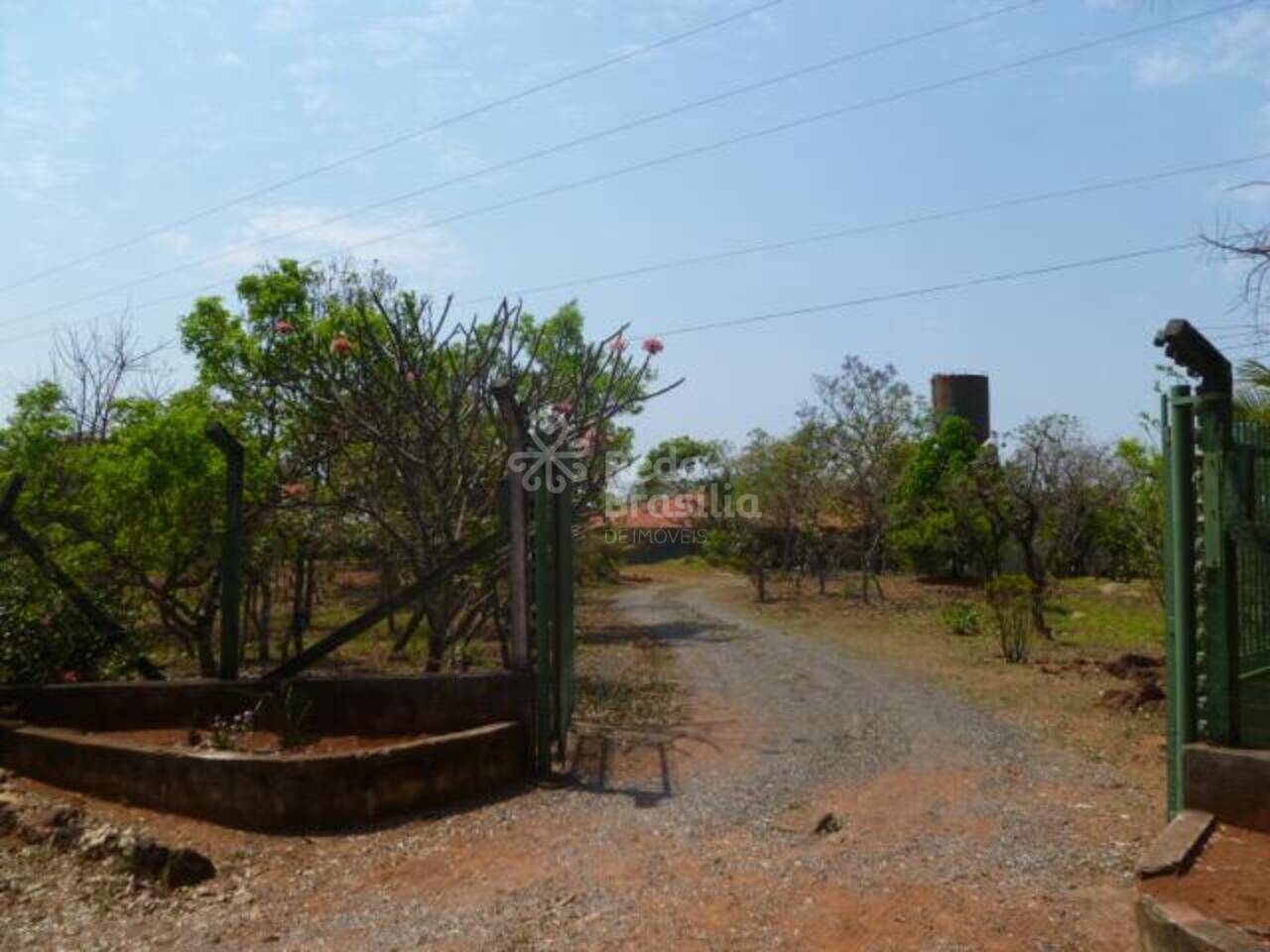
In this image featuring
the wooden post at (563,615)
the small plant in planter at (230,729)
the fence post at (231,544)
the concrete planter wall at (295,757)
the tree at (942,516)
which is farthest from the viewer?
the tree at (942,516)

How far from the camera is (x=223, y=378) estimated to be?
15508 mm

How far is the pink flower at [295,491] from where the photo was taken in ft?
37.2

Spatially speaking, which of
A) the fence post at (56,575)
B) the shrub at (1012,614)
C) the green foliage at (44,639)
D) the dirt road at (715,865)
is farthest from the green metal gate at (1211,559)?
the shrub at (1012,614)

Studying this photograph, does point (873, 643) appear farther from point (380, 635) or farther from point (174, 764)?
point (174, 764)

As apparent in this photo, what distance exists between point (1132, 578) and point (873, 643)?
14.3 metres

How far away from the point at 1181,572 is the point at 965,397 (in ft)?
148

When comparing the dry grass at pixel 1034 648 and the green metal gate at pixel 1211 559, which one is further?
the dry grass at pixel 1034 648

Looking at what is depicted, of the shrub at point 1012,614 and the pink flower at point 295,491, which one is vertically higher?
the pink flower at point 295,491

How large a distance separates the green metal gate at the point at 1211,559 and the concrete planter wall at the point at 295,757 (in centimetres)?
394

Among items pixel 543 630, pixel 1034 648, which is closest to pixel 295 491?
pixel 543 630

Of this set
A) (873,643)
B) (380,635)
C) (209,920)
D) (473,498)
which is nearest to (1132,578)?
(873,643)

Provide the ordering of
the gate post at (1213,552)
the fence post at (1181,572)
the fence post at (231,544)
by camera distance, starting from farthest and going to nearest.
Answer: the fence post at (231,544), the fence post at (1181,572), the gate post at (1213,552)

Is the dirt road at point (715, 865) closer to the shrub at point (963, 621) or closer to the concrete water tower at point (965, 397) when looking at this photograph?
the shrub at point (963, 621)

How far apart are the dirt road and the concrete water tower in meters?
41.8
